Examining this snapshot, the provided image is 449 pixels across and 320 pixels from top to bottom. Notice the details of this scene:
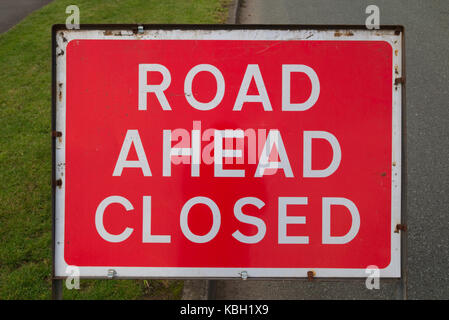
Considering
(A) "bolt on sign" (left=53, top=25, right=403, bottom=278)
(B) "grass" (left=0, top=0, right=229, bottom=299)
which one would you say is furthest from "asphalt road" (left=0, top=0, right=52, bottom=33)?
(A) "bolt on sign" (left=53, top=25, right=403, bottom=278)

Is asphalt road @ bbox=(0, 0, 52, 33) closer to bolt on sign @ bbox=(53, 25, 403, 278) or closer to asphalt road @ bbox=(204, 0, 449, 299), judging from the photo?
asphalt road @ bbox=(204, 0, 449, 299)

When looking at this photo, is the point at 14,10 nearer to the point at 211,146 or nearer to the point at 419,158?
the point at 419,158

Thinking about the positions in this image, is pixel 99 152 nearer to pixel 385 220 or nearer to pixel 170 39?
pixel 170 39

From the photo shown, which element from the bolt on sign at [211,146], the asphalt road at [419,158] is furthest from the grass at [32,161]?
the bolt on sign at [211,146]

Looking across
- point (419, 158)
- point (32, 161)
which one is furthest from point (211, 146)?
point (419, 158)

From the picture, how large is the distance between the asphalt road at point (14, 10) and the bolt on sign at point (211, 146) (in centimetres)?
709

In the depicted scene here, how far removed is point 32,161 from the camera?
336 cm

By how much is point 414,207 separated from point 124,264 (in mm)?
2390

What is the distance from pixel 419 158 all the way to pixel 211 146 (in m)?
2.69

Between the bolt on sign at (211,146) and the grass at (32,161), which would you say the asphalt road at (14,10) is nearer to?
the grass at (32,161)

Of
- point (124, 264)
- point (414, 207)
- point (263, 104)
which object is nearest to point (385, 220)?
point (263, 104)

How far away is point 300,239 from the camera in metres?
1.47

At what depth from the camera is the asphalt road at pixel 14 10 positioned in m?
7.60

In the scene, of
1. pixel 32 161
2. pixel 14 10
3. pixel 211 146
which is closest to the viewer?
pixel 211 146
